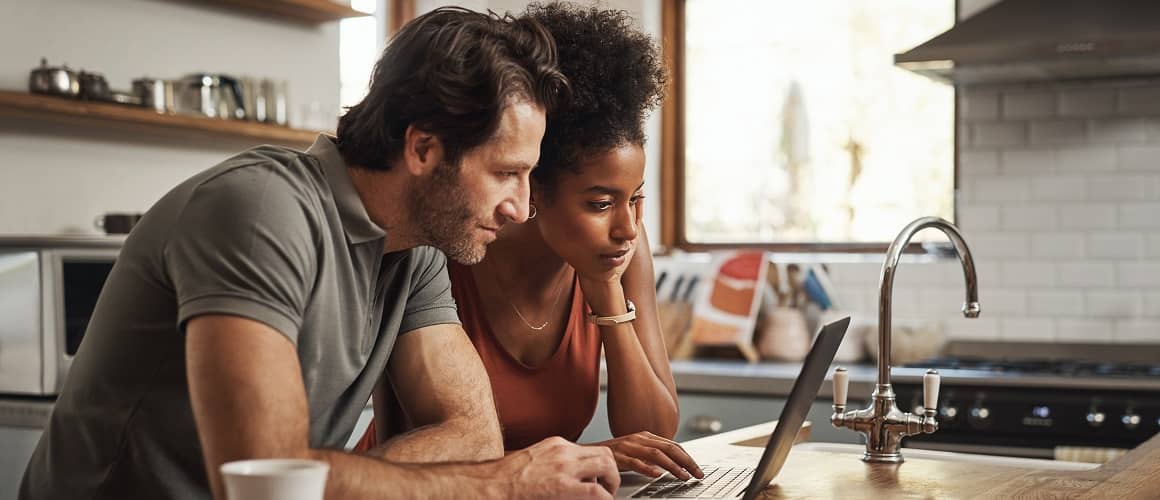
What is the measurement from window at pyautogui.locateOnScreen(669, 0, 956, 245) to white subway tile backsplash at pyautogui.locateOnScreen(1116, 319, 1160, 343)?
730 millimetres

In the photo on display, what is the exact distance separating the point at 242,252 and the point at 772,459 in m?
0.78

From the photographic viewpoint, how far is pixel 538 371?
229cm

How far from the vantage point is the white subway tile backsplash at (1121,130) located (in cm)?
426

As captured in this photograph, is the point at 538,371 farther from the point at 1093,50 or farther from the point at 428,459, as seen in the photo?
the point at 1093,50

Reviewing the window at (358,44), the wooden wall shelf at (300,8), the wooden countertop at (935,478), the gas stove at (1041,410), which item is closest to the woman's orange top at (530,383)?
the wooden countertop at (935,478)

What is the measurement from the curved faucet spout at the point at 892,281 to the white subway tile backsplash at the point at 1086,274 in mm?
2309

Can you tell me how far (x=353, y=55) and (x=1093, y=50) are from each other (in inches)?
109

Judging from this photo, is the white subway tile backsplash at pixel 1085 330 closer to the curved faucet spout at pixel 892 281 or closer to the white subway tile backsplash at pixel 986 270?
the white subway tile backsplash at pixel 986 270

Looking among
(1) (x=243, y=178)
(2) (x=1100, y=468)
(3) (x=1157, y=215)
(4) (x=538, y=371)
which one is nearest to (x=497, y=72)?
(1) (x=243, y=178)

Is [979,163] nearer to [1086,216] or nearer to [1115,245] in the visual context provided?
[1086,216]

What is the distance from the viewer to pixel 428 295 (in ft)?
6.52

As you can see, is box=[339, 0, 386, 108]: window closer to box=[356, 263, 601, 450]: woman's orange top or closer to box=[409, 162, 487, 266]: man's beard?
box=[356, 263, 601, 450]: woman's orange top

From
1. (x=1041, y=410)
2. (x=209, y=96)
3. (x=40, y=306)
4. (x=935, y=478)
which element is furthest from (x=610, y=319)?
(x=209, y=96)

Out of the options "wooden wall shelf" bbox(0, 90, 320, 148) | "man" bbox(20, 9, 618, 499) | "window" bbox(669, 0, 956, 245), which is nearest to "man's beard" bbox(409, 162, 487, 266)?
"man" bbox(20, 9, 618, 499)
